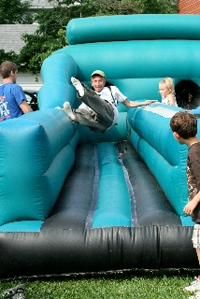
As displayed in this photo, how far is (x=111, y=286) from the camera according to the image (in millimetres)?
2576

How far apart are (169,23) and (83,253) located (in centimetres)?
395

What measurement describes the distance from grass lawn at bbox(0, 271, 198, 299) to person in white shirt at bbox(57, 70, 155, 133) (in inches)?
68.2

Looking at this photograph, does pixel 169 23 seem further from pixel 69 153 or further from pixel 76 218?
pixel 76 218

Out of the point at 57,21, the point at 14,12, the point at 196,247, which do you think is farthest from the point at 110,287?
the point at 14,12

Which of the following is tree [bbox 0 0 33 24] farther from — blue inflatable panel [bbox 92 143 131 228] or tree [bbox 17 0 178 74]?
blue inflatable panel [bbox 92 143 131 228]

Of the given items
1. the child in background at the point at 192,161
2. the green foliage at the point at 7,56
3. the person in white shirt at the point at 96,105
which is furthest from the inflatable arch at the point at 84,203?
the green foliage at the point at 7,56

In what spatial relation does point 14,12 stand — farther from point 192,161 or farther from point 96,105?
point 192,161

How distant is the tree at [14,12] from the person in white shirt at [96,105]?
725 inches

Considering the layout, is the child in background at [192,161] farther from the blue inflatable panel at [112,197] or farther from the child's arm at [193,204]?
the blue inflatable panel at [112,197]

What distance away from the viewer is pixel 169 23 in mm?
5867

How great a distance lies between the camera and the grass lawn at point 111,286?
2443 mm

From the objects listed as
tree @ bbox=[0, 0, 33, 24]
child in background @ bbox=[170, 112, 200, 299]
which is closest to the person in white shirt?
child in background @ bbox=[170, 112, 200, 299]

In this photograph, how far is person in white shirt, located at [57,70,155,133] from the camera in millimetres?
4039

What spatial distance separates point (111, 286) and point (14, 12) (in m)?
Answer: 22.5
